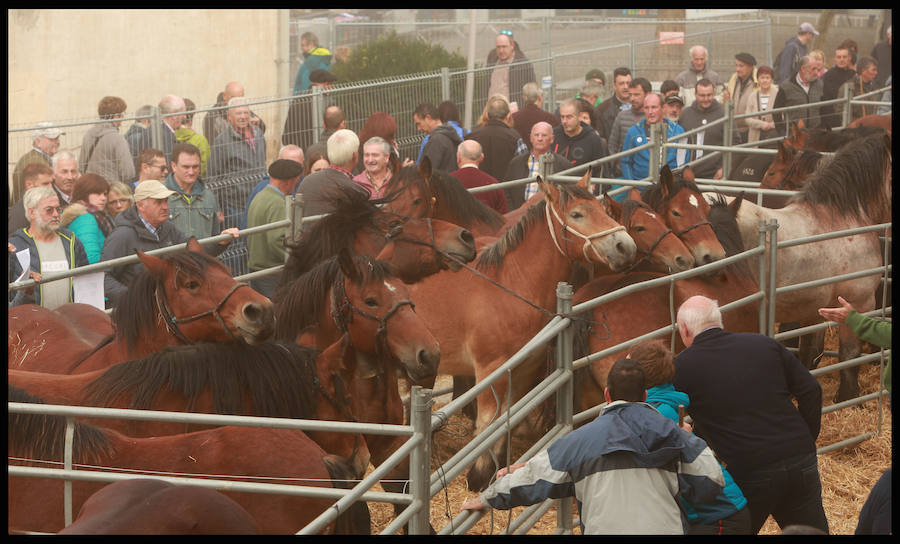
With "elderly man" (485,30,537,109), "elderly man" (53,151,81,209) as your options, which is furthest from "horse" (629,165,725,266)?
"elderly man" (485,30,537,109)

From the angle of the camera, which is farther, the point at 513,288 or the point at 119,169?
the point at 119,169

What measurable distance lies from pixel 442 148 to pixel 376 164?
225 centimetres

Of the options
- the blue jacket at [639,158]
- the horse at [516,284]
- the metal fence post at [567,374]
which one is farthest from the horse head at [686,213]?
the blue jacket at [639,158]

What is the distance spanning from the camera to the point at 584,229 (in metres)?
6.86

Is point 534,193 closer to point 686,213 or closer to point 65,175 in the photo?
point 686,213

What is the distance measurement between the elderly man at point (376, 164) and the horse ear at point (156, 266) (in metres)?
3.16

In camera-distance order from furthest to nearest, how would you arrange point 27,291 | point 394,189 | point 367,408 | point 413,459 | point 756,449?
point 394,189 < point 27,291 < point 367,408 < point 756,449 < point 413,459

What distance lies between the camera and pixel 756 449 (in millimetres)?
4859

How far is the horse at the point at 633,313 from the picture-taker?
21.0ft

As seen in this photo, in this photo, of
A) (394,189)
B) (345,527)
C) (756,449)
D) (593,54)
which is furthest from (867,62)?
(345,527)

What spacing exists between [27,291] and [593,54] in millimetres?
13814

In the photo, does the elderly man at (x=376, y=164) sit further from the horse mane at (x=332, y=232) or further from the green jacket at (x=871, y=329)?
the green jacket at (x=871, y=329)

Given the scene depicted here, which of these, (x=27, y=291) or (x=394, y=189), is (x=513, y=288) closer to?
(x=394, y=189)
